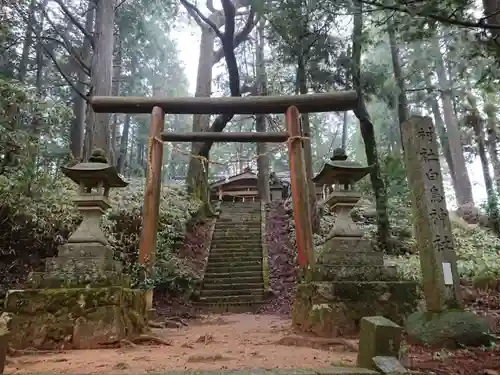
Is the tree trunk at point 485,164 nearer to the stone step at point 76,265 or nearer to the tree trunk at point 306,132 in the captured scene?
the tree trunk at point 306,132

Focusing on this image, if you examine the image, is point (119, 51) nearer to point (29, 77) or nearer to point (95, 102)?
point (29, 77)

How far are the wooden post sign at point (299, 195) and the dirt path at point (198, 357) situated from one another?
1236 millimetres

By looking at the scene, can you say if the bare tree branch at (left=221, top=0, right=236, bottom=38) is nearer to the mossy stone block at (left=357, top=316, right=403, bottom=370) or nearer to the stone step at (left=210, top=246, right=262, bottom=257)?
the stone step at (left=210, top=246, right=262, bottom=257)

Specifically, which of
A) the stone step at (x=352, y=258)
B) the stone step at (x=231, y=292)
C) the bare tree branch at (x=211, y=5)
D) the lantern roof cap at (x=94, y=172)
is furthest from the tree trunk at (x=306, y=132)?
the lantern roof cap at (x=94, y=172)

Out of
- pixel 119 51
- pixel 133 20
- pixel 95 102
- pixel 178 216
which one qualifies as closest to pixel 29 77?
pixel 119 51

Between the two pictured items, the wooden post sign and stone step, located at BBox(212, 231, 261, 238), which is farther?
stone step, located at BBox(212, 231, 261, 238)

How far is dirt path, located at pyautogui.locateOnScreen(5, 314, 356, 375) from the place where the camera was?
3.35m

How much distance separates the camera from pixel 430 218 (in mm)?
4164

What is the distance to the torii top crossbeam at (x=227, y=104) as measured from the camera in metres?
6.46

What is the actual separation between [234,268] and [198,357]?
22.2ft

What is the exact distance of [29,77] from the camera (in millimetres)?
15258

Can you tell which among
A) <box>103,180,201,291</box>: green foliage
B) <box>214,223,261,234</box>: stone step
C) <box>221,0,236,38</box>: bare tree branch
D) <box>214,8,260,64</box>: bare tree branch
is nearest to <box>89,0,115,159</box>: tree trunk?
<box>103,180,201,291</box>: green foliage

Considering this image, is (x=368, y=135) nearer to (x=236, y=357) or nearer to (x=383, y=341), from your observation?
(x=236, y=357)

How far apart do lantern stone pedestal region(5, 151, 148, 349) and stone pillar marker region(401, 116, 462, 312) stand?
3.48 meters
